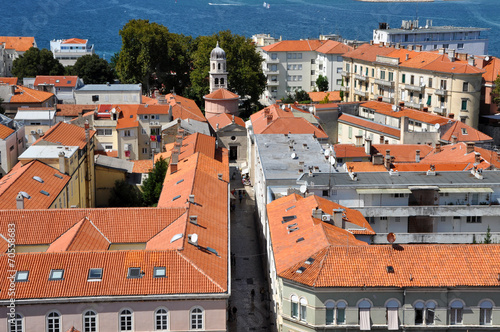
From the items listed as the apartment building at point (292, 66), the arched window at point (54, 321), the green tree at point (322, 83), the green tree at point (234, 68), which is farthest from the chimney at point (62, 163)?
the apartment building at point (292, 66)

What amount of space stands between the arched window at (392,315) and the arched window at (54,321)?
10.6m

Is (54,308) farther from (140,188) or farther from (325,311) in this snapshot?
(140,188)

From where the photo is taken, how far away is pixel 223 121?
205ft

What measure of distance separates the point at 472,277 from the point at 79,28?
178 m

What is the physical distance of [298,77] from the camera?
8619 centimetres

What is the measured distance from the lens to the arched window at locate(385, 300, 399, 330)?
82.4ft

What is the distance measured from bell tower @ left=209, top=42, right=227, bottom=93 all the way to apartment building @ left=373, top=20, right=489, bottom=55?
86.4ft

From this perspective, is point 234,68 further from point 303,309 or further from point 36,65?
point 303,309

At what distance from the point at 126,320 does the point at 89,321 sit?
3.88ft

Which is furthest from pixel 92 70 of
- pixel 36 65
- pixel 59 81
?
pixel 59 81

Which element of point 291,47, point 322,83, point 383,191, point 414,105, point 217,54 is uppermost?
point 291,47

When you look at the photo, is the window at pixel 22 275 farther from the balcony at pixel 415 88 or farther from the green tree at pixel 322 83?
the green tree at pixel 322 83

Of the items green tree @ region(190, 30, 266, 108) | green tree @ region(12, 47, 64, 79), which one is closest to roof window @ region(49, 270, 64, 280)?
green tree @ region(190, 30, 266, 108)

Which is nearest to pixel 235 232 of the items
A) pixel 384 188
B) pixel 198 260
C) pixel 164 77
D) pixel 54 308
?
pixel 384 188
